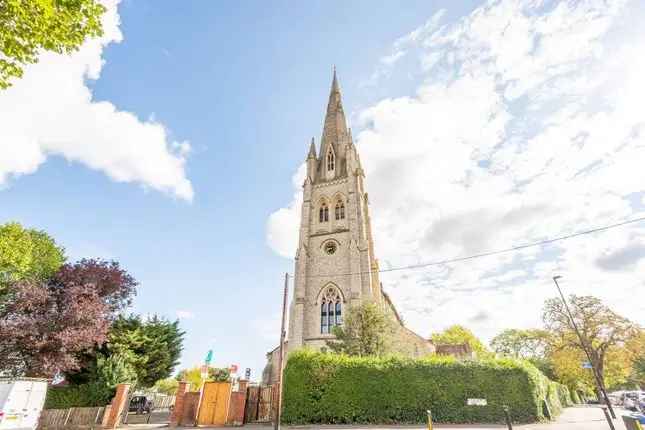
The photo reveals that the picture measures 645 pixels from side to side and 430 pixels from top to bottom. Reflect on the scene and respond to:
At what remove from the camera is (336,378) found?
49.2 feet

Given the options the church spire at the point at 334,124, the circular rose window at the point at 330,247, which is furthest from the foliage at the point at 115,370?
the church spire at the point at 334,124

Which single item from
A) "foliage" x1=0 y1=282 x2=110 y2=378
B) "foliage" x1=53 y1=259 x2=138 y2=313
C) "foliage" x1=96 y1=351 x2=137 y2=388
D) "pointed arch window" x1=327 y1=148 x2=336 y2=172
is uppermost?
"pointed arch window" x1=327 y1=148 x2=336 y2=172

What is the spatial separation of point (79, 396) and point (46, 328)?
4.35 metres

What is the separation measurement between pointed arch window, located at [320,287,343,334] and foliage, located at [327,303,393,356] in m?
4.92

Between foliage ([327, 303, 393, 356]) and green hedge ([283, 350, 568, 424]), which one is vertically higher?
foliage ([327, 303, 393, 356])

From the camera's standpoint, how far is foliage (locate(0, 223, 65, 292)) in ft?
68.4

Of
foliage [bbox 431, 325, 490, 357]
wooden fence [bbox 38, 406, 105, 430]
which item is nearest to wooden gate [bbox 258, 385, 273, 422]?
wooden fence [bbox 38, 406, 105, 430]

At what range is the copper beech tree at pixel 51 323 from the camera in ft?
52.5

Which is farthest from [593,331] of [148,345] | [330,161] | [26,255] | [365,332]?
[26,255]

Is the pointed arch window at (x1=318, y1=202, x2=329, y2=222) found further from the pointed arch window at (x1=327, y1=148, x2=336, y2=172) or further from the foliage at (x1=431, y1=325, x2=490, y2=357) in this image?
the foliage at (x1=431, y1=325, x2=490, y2=357)

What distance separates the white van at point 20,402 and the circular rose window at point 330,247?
20839 millimetres

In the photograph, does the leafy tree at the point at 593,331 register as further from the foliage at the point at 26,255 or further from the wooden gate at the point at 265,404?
the foliage at the point at 26,255

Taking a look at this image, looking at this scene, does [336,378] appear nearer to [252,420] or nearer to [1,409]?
[252,420]

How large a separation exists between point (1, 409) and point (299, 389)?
11.8m
